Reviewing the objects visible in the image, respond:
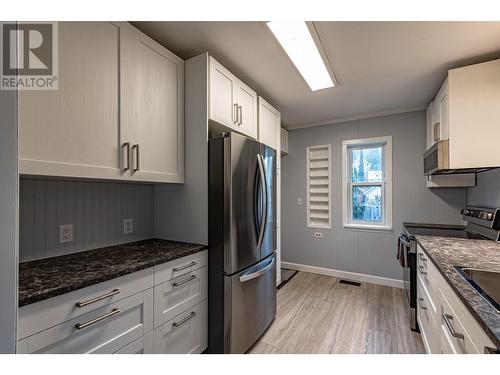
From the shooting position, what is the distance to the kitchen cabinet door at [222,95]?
5.88ft

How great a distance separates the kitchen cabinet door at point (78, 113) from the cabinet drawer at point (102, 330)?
2.21 ft

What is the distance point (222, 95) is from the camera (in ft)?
6.21

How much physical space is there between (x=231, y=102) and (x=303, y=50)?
26.6 inches

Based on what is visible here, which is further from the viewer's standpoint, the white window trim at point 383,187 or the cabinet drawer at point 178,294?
the white window trim at point 383,187

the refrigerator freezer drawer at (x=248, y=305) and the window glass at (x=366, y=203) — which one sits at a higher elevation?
the window glass at (x=366, y=203)

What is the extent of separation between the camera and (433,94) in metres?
2.57

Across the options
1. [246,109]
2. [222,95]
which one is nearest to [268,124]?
[246,109]

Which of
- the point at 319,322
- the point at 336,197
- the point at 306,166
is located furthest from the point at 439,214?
the point at 319,322

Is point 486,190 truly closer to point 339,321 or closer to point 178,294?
point 339,321

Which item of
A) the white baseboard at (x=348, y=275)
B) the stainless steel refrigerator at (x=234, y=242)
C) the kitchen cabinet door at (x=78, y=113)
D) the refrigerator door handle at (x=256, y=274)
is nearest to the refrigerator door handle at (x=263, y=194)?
the stainless steel refrigerator at (x=234, y=242)

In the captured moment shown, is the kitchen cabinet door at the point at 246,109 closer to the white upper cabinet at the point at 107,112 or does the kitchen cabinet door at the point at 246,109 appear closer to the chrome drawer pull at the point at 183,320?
the white upper cabinet at the point at 107,112

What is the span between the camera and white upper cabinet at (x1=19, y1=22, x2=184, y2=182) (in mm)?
1095

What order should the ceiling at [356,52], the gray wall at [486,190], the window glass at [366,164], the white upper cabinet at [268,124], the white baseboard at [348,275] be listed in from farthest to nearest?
the window glass at [366,164] < the white baseboard at [348,275] < the white upper cabinet at [268,124] < the gray wall at [486,190] < the ceiling at [356,52]
